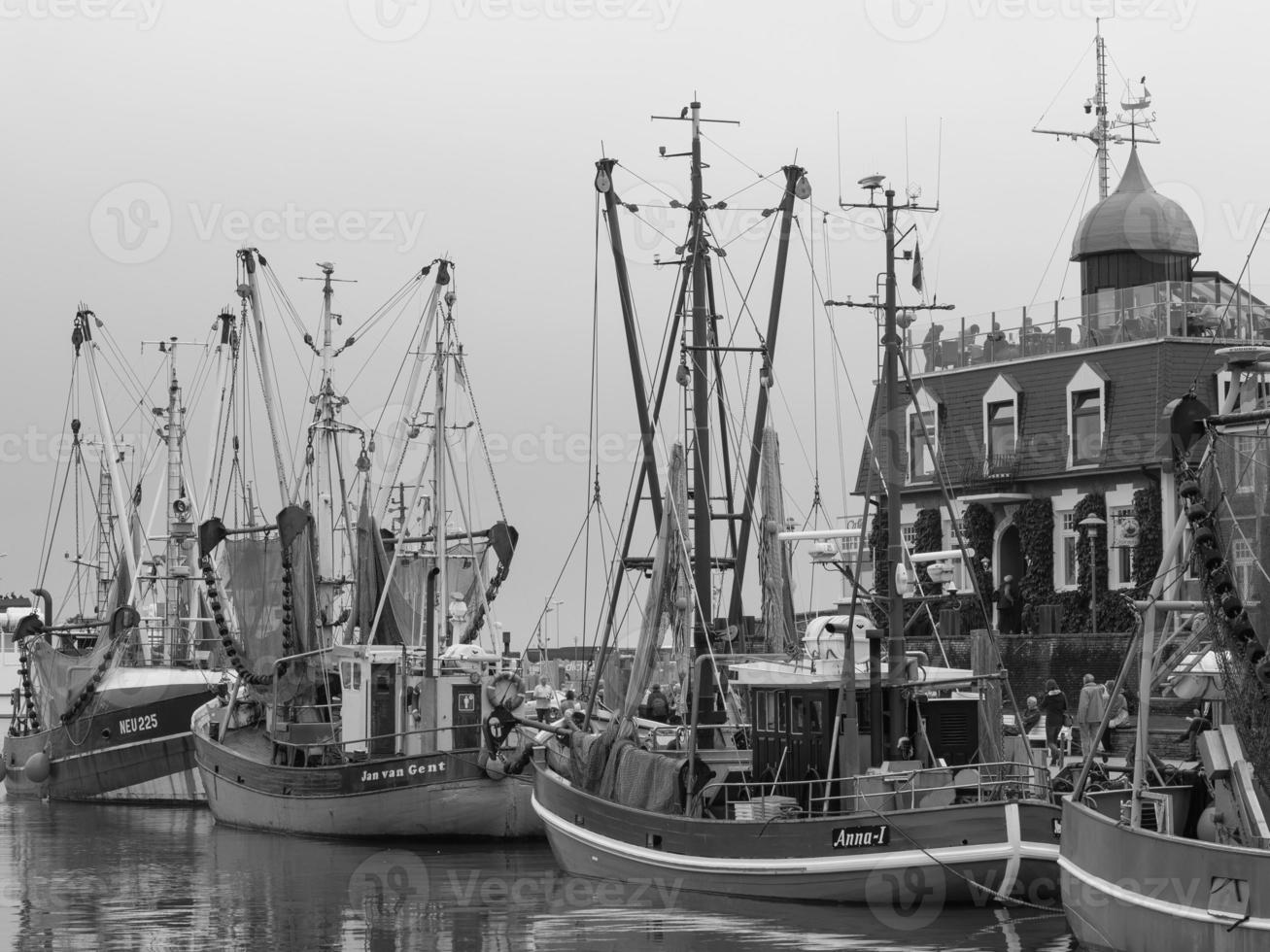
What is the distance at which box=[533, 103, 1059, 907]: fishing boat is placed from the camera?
78.8 ft

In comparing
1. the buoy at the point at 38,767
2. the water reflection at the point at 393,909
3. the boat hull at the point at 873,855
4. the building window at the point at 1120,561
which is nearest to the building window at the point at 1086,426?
the building window at the point at 1120,561

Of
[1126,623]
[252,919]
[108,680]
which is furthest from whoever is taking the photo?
[108,680]

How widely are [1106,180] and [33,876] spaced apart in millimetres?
38694

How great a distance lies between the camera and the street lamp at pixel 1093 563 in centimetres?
4656

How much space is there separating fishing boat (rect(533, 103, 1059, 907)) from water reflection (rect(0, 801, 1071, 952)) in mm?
513

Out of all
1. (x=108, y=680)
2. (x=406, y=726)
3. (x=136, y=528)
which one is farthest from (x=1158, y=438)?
(x=136, y=528)

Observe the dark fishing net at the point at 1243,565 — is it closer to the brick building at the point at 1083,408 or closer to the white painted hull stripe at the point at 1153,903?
the white painted hull stripe at the point at 1153,903

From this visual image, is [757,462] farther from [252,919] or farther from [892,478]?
[252,919]

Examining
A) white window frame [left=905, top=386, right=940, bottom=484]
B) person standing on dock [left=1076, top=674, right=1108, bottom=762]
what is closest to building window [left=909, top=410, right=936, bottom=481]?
white window frame [left=905, top=386, right=940, bottom=484]

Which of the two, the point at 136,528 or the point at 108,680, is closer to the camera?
the point at 108,680

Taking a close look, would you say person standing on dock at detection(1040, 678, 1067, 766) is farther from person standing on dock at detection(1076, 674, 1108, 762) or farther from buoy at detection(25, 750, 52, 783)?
buoy at detection(25, 750, 52, 783)

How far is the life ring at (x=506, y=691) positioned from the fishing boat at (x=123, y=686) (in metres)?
13.2

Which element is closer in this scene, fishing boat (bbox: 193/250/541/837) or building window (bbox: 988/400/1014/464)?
fishing boat (bbox: 193/250/541/837)

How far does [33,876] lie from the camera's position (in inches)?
1291
